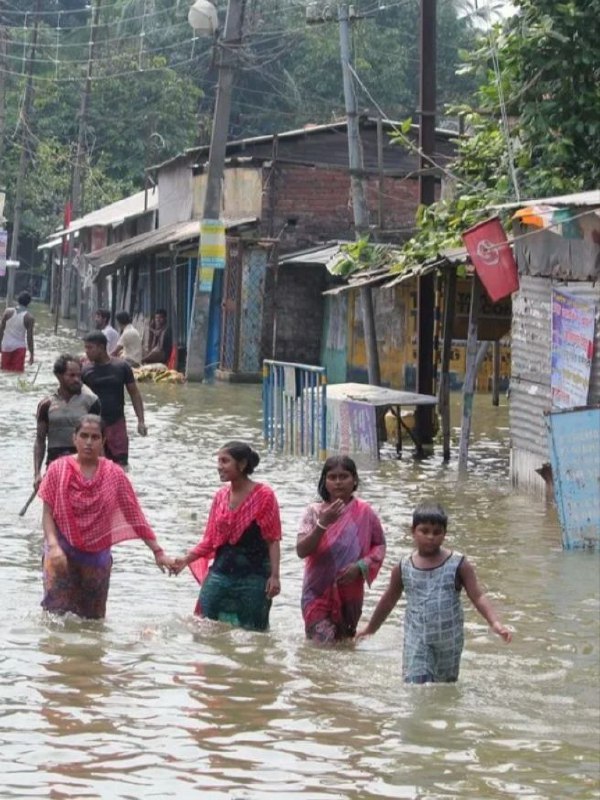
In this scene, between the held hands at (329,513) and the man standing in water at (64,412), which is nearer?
the held hands at (329,513)

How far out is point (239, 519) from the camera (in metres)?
9.31

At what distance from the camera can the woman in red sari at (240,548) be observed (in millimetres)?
9297

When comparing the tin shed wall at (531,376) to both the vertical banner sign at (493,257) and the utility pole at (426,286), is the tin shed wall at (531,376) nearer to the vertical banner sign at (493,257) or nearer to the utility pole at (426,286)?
the vertical banner sign at (493,257)

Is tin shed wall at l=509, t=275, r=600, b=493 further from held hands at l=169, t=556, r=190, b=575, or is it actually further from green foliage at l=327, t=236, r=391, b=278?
held hands at l=169, t=556, r=190, b=575

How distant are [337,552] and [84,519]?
1.34m

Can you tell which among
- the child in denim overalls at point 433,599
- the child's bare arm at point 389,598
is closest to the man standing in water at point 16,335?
the child's bare arm at point 389,598

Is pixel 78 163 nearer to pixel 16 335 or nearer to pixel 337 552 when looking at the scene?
pixel 16 335

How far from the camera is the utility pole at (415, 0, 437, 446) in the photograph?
811 inches

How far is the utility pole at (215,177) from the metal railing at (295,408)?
35.2 feet

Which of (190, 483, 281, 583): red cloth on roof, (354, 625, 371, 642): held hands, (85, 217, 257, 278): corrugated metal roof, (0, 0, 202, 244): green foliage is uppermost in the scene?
(0, 0, 202, 244): green foliage

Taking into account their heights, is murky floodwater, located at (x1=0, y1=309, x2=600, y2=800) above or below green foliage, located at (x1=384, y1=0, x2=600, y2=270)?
below

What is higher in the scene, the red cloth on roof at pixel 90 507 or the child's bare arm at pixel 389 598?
the red cloth on roof at pixel 90 507

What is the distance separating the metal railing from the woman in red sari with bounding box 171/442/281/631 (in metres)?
9.80

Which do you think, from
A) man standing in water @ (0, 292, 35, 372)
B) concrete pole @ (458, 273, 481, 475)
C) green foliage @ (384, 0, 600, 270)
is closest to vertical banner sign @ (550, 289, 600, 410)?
green foliage @ (384, 0, 600, 270)
